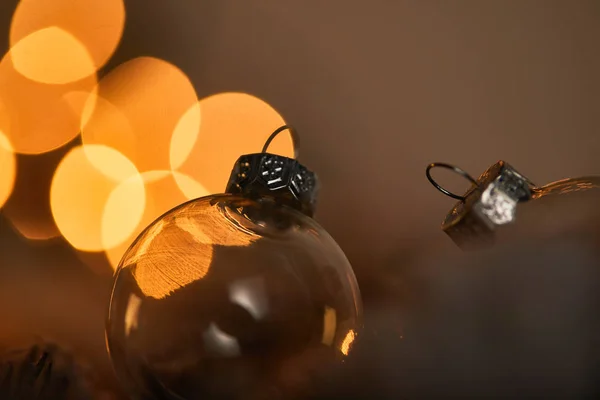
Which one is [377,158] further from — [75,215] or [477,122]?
[75,215]

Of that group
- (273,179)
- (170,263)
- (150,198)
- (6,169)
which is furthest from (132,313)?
(6,169)

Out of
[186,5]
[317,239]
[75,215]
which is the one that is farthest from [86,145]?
[317,239]

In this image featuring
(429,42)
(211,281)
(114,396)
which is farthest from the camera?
(429,42)

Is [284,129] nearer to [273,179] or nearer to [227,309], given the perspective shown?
[273,179]

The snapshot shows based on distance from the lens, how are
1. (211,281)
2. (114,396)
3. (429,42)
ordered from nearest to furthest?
(211,281)
(114,396)
(429,42)

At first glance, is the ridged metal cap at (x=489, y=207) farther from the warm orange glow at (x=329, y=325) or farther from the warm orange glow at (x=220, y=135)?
the warm orange glow at (x=220, y=135)

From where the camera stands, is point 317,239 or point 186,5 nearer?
point 317,239

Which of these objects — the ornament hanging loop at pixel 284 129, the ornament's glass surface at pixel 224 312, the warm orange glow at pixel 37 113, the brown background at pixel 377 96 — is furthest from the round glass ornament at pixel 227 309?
the warm orange glow at pixel 37 113
